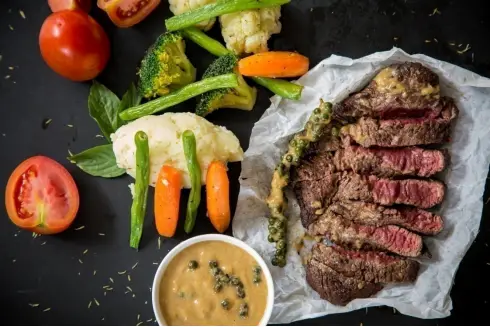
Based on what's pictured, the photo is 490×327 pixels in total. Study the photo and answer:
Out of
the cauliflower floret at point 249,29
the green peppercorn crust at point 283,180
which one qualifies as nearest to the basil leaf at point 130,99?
the cauliflower floret at point 249,29

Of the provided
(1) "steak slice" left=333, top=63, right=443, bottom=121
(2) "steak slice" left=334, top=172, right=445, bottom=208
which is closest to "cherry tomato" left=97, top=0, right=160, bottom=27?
(1) "steak slice" left=333, top=63, right=443, bottom=121

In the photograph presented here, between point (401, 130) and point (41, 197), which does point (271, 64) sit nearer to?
point (401, 130)

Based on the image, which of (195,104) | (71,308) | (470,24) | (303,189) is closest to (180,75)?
(195,104)

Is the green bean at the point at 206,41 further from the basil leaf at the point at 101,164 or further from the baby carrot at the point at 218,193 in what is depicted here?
the basil leaf at the point at 101,164

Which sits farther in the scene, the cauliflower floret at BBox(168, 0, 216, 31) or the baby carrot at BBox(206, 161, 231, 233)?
the cauliflower floret at BBox(168, 0, 216, 31)

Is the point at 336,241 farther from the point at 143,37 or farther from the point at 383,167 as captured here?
the point at 143,37

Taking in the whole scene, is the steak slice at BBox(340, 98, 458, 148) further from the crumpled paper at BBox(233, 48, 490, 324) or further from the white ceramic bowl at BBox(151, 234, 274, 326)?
the white ceramic bowl at BBox(151, 234, 274, 326)
